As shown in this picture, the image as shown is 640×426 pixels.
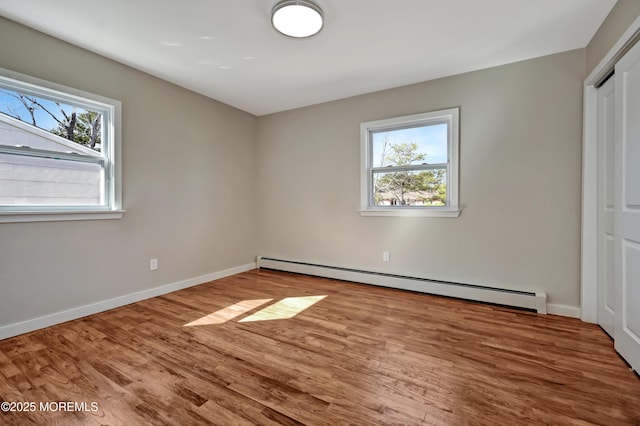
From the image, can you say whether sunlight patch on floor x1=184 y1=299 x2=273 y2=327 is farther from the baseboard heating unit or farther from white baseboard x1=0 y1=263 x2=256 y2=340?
the baseboard heating unit

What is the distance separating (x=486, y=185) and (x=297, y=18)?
8.03 feet

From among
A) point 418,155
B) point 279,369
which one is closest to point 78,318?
point 279,369

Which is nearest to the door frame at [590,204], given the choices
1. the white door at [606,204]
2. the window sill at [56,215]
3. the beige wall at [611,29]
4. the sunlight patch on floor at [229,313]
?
the white door at [606,204]

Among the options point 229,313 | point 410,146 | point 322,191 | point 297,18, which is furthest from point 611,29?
point 229,313

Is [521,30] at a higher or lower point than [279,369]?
higher

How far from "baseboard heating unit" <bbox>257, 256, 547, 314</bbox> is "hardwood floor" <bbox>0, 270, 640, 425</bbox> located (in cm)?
18

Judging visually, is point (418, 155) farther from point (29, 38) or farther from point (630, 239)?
point (29, 38)

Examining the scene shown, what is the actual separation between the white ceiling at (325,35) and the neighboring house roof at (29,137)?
813 mm

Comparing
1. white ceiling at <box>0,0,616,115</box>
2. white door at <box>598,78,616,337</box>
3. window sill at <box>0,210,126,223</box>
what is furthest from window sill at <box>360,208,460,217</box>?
window sill at <box>0,210,126,223</box>

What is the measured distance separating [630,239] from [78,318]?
4.37 m

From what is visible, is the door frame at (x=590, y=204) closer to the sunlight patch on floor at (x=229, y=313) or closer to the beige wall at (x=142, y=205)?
the sunlight patch on floor at (x=229, y=313)

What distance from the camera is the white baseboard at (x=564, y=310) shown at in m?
2.58

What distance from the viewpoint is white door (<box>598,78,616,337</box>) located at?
2.20 meters

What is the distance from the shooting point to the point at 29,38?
7.52 ft
